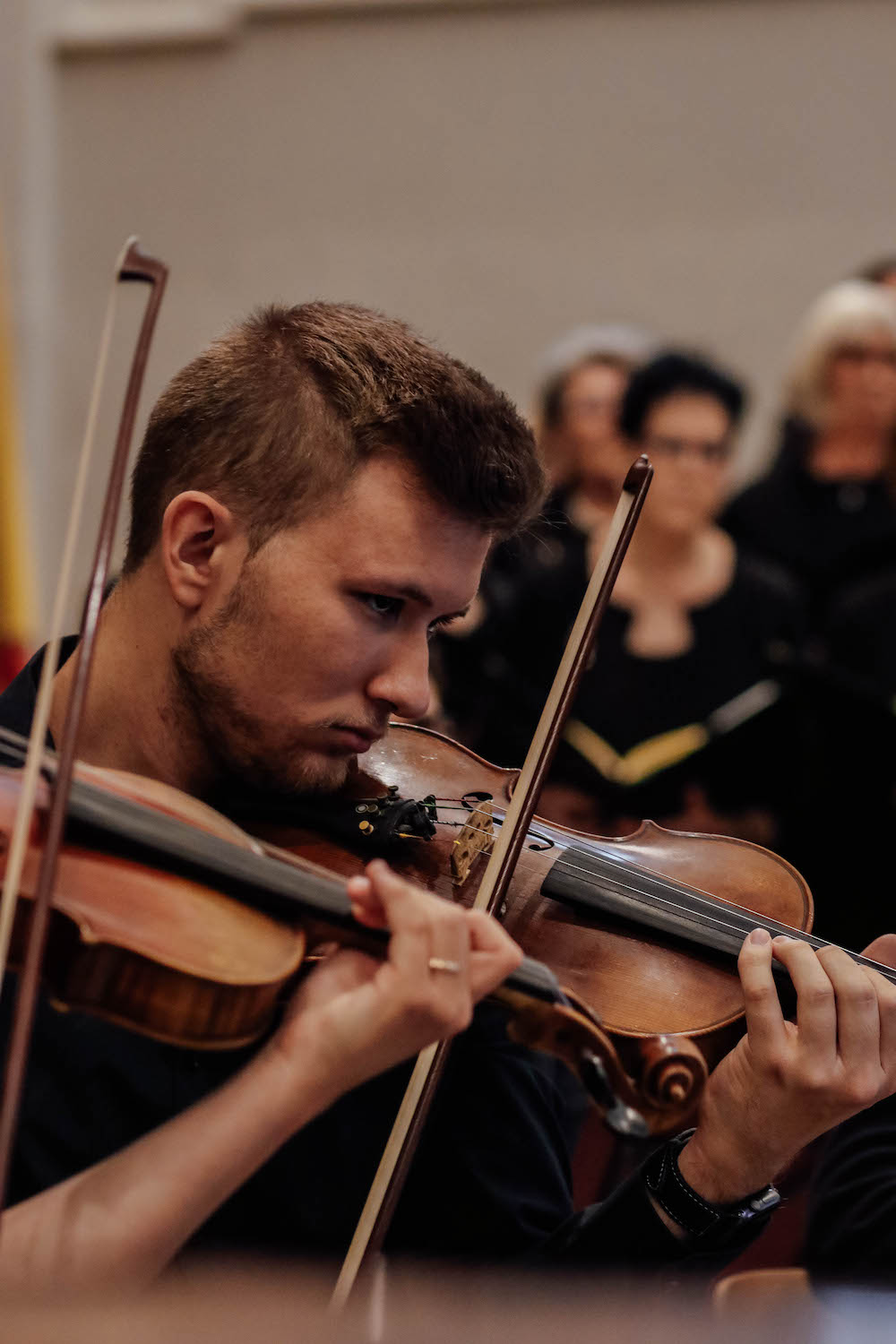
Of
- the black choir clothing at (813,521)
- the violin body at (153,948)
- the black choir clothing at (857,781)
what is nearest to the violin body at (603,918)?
the violin body at (153,948)

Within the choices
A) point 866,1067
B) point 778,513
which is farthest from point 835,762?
point 866,1067

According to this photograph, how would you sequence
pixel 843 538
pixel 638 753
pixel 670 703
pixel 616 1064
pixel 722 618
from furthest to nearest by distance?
pixel 843 538
pixel 722 618
pixel 670 703
pixel 638 753
pixel 616 1064

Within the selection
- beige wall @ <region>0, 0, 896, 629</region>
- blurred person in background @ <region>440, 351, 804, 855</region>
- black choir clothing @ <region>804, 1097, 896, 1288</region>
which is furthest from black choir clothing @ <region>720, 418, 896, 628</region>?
black choir clothing @ <region>804, 1097, 896, 1288</region>

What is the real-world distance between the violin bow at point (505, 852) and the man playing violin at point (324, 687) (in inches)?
2.5

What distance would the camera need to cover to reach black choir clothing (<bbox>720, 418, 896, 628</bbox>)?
3039 millimetres

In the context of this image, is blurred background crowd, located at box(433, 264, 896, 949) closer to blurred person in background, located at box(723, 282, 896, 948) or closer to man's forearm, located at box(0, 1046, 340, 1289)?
blurred person in background, located at box(723, 282, 896, 948)

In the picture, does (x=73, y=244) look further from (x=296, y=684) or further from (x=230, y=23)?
(x=296, y=684)

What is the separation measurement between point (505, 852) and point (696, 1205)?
31 centimetres

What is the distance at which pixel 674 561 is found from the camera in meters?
2.82

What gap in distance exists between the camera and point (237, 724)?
1116 millimetres

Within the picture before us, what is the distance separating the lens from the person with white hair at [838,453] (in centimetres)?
304

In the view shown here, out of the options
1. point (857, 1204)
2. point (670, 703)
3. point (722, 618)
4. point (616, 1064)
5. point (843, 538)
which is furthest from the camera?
point (843, 538)

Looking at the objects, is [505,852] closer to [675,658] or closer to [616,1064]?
[616,1064]

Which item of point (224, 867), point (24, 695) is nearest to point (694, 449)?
point (24, 695)
